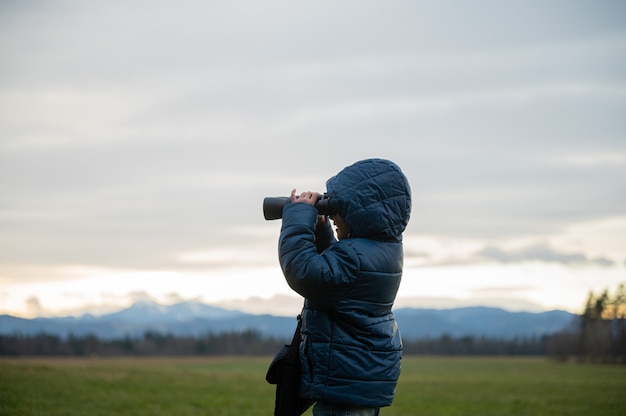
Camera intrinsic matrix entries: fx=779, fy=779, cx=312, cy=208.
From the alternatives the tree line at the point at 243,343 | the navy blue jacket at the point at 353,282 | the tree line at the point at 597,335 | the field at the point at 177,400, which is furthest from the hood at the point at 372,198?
the tree line at the point at 597,335

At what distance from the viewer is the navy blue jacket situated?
154 inches

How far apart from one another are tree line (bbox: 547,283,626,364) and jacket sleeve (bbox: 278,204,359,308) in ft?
349

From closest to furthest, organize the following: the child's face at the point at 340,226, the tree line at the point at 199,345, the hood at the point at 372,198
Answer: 1. the hood at the point at 372,198
2. the child's face at the point at 340,226
3. the tree line at the point at 199,345

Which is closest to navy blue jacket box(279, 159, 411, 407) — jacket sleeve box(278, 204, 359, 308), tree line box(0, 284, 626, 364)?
jacket sleeve box(278, 204, 359, 308)

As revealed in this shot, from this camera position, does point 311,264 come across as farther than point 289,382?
No

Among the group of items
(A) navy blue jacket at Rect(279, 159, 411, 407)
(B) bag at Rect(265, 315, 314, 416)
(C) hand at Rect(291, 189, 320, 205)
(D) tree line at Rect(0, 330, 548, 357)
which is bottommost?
(D) tree line at Rect(0, 330, 548, 357)

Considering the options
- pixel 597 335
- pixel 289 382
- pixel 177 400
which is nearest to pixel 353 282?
pixel 289 382

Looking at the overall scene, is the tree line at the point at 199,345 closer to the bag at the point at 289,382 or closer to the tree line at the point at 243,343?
the tree line at the point at 243,343

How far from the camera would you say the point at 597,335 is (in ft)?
344

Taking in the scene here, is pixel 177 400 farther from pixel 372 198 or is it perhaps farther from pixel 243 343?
pixel 243 343

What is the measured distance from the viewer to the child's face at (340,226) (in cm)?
421

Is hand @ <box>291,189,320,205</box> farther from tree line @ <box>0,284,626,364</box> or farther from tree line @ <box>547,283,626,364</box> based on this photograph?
tree line @ <box>547,283,626,364</box>

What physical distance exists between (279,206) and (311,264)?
540 mm

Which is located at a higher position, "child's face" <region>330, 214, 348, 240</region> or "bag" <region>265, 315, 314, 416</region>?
"child's face" <region>330, 214, 348, 240</region>
